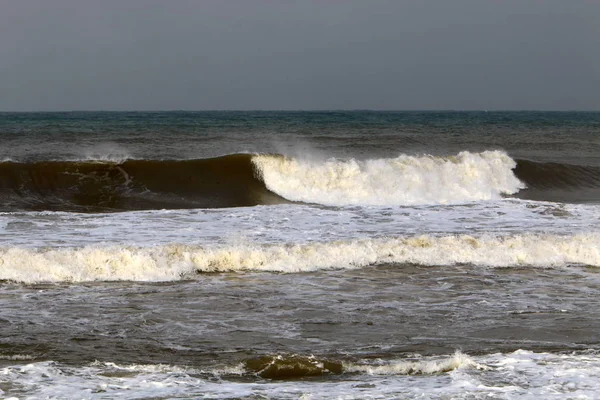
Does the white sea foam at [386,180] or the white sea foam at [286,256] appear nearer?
the white sea foam at [286,256]

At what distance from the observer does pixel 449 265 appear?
11.9 metres

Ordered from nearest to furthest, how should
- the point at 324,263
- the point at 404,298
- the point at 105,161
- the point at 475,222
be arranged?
1. the point at 404,298
2. the point at 324,263
3. the point at 475,222
4. the point at 105,161

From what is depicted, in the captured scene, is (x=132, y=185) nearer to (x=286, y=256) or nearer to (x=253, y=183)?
(x=253, y=183)

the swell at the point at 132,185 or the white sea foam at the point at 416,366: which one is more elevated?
the swell at the point at 132,185

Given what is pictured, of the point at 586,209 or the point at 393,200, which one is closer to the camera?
the point at 586,209

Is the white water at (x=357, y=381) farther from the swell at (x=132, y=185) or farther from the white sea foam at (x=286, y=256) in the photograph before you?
the swell at (x=132, y=185)

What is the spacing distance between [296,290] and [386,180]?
11.3 meters

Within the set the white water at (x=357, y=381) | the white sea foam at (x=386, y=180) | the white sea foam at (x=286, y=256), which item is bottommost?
the white water at (x=357, y=381)

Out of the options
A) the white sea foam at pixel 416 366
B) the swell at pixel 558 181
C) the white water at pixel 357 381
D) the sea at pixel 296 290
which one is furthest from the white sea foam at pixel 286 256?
the swell at pixel 558 181

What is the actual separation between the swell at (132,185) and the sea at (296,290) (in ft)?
0.33

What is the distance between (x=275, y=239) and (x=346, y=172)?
8.73 m

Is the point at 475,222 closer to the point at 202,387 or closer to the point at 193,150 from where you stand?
the point at 202,387

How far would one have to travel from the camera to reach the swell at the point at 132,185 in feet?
62.7

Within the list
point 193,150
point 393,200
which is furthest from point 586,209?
point 193,150
